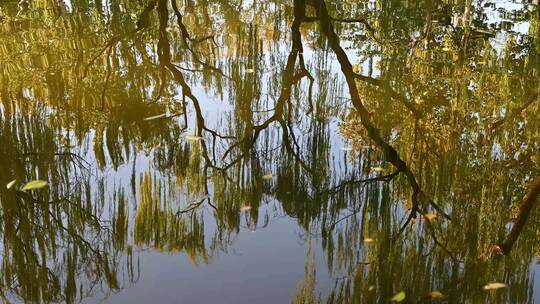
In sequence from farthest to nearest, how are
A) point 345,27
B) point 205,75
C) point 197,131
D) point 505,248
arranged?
point 345,27 < point 205,75 < point 197,131 < point 505,248

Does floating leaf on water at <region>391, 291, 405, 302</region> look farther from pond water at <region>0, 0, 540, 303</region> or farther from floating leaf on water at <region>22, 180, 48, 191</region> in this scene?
floating leaf on water at <region>22, 180, 48, 191</region>

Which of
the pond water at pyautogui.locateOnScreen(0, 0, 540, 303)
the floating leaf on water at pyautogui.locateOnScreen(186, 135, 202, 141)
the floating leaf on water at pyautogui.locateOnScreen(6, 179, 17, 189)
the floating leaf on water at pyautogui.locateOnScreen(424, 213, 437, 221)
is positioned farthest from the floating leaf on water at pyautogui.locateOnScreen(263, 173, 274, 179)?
the floating leaf on water at pyautogui.locateOnScreen(6, 179, 17, 189)

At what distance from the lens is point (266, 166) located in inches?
125

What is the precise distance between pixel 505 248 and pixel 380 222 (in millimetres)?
522

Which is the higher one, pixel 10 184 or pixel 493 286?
pixel 10 184

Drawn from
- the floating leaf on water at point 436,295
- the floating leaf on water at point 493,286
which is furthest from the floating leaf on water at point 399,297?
the floating leaf on water at point 493,286

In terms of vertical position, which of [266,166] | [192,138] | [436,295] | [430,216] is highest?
[192,138]

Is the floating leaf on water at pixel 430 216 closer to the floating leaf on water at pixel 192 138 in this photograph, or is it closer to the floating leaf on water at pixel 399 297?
the floating leaf on water at pixel 399 297

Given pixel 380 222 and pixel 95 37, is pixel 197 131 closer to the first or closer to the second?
pixel 380 222

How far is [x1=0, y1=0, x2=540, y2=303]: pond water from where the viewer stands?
2.30 meters

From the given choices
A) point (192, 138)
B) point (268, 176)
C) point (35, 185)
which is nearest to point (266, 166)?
point (268, 176)

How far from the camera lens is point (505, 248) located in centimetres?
249

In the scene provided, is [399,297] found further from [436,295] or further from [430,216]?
[430,216]

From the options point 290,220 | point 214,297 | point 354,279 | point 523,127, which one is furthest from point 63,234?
point 523,127
